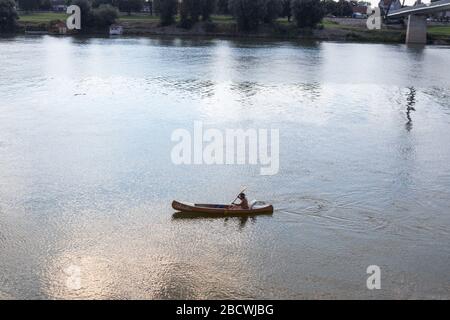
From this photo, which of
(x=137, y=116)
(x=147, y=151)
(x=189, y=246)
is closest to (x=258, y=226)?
(x=189, y=246)

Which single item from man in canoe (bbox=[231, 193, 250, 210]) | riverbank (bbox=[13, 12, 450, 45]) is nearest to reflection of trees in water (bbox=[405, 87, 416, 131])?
man in canoe (bbox=[231, 193, 250, 210])

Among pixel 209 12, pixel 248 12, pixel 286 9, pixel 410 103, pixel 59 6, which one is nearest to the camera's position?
pixel 410 103

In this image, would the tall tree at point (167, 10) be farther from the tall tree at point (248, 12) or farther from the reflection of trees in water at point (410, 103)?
the reflection of trees in water at point (410, 103)

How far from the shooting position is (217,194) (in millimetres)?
17312

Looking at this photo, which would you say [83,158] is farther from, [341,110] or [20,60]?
[20,60]

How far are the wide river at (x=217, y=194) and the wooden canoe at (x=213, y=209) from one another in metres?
0.28

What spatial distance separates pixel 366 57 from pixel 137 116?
41.4m

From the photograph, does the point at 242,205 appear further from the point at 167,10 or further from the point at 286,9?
the point at 286,9

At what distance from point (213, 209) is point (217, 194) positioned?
1.85m

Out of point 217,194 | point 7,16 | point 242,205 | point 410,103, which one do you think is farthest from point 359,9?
point 242,205

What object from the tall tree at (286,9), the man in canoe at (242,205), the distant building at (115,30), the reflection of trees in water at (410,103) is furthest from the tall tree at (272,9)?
the man in canoe at (242,205)

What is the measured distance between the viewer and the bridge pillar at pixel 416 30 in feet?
276

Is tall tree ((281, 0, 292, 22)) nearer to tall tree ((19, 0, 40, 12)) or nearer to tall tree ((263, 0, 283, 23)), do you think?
tall tree ((263, 0, 283, 23))

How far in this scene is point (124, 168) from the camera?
19391 mm
